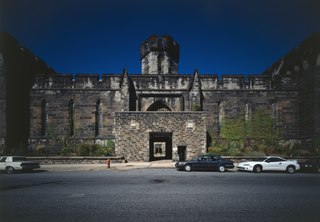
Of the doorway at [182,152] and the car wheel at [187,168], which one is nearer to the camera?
the car wheel at [187,168]

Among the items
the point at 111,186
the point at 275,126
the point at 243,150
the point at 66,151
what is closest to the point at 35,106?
the point at 66,151

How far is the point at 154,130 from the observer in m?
Answer: 24.0

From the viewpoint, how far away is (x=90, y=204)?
756 cm

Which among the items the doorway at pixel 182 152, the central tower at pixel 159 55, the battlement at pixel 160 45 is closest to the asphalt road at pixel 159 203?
the doorway at pixel 182 152

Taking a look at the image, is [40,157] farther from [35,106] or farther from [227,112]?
[227,112]

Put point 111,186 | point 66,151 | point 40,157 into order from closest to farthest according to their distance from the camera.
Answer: point 111,186, point 40,157, point 66,151

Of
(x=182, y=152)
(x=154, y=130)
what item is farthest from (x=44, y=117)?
(x=182, y=152)

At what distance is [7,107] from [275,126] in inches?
1110

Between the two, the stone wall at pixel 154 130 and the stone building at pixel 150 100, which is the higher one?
the stone building at pixel 150 100

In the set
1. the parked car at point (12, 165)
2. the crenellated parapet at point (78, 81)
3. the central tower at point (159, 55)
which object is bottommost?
the parked car at point (12, 165)

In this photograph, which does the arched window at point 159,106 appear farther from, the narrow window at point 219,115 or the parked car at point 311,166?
the parked car at point 311,166

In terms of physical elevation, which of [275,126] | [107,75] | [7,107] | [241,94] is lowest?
[275,126]

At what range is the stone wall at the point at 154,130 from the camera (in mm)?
23672

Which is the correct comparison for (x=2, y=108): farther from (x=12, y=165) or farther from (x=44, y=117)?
(x=12, y=165)
